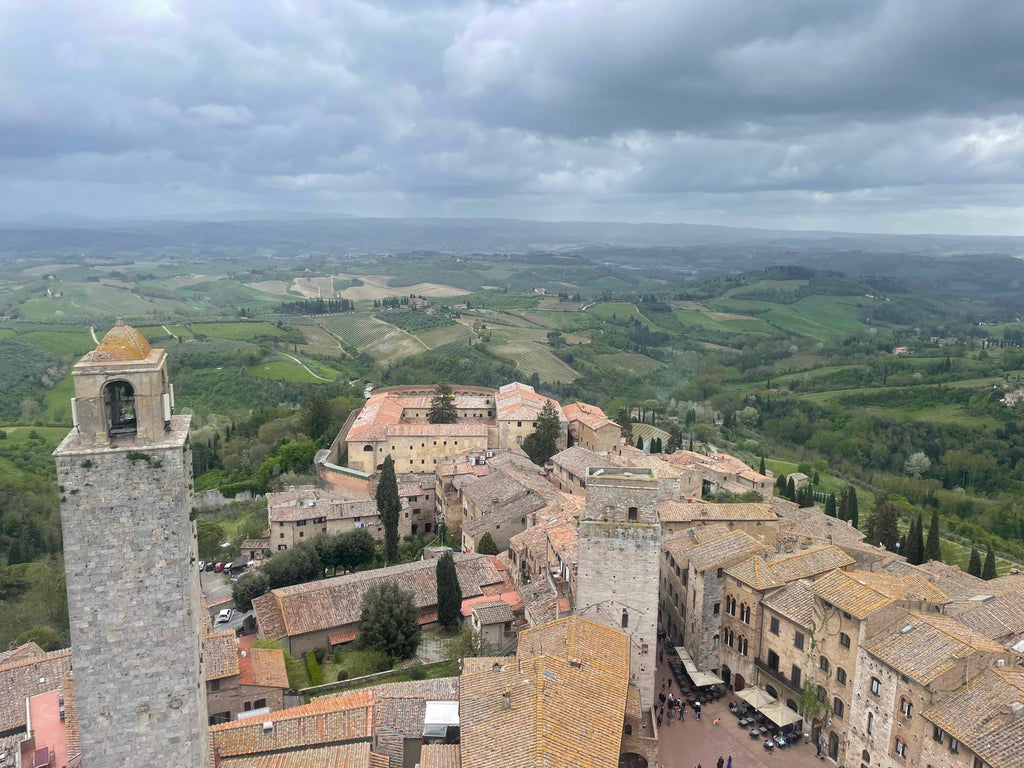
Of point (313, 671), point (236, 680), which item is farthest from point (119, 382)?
point (313, 671)

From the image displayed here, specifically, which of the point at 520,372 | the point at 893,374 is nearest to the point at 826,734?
the point at 520,372

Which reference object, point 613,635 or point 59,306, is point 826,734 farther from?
point 59,306

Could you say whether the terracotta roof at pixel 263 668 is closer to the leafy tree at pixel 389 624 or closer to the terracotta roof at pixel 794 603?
the leafy tree at pixel 389 624

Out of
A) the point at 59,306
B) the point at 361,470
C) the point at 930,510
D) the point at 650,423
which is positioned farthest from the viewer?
the point at 59,306

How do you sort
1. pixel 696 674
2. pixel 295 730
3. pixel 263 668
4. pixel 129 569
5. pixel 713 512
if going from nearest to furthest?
pixel 129 569
pixel 295 730
pixel 263 668
pixel 696 674
pixel 713 512

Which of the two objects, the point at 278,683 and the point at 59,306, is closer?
the point at 278,683

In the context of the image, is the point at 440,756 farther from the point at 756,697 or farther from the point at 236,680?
the point at 756,697

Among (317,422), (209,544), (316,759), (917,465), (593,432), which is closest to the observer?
(316,759)
